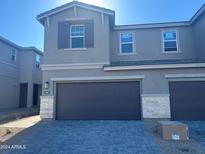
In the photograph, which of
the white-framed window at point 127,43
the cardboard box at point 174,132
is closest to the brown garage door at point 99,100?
the white-framed window at point 127,43

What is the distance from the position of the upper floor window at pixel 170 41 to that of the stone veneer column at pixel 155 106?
14.0 feet

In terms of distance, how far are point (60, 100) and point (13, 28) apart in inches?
325

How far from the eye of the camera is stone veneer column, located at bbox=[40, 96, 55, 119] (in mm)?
10828

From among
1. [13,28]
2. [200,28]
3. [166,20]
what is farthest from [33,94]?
[200,28]

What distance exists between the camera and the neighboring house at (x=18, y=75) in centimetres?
1688

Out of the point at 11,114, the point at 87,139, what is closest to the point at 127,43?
the point at 87,139

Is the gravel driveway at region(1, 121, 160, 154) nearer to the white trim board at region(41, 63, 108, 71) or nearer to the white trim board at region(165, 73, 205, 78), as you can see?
the white trim board at region(165, 73, 205, 78)

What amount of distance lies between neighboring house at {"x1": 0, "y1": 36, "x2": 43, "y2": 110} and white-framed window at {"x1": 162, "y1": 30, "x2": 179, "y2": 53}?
1364cm

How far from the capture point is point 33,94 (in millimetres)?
20281

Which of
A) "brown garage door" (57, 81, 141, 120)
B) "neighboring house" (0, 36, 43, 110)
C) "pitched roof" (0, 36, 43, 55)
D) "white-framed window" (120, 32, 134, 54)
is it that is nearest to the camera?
"brown garage door" (57, 81, 141, 120)

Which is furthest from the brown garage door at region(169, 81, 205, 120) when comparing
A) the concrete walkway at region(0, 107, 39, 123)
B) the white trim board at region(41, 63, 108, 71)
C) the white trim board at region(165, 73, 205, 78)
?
the concrete walkway at region(0, 107, 39, 123)

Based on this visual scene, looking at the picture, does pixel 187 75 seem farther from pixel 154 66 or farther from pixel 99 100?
pixel 99 100

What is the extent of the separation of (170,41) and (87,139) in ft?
31.9

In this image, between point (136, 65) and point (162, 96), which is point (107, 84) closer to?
point (136, 65)
